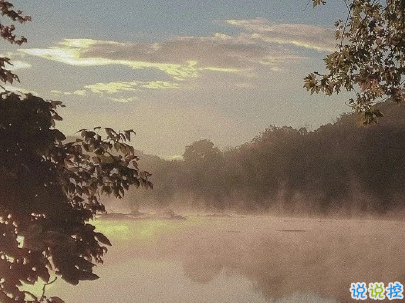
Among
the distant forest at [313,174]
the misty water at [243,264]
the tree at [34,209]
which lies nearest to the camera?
the tree at [34,209]

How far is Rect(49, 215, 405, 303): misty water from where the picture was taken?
97.0ft

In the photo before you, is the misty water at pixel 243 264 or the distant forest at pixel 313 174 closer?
the misty water at pixel 243 264

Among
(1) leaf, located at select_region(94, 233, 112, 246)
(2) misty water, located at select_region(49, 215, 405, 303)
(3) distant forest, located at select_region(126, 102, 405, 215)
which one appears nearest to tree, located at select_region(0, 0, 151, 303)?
(1) leaf, located at select_region(94, 233, 112, 246)

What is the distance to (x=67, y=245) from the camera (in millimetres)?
8820

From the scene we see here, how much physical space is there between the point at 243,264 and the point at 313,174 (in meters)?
40.8

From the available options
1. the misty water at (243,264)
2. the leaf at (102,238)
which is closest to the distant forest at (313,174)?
the misty water at (243,264)

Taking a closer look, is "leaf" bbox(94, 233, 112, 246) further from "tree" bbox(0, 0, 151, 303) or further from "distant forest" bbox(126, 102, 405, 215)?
"distant forest" bbox(126, 102, 405, 215)

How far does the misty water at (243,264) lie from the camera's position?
2956 cm

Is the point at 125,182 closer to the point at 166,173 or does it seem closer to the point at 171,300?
the point at 171,300

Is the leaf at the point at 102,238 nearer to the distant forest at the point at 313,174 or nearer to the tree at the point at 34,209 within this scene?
the tree at the point at 34,209

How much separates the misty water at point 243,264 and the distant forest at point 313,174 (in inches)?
592

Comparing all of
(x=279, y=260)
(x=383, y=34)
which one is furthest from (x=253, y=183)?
(x=383, y=34)

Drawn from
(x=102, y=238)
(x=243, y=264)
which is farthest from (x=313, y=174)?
(x=102, y=238)

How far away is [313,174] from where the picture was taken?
76.9 m
